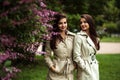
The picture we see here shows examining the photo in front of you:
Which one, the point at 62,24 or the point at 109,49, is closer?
the point at 62,24

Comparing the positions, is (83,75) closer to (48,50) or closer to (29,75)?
(48,50)

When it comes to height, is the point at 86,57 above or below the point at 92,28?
below

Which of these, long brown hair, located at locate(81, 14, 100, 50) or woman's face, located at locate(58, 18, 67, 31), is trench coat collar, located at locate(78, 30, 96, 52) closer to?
long brown hair, located at locate(81, 14, 100, 50)

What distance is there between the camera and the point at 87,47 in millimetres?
6008

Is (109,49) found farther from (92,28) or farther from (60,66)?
(60,66)

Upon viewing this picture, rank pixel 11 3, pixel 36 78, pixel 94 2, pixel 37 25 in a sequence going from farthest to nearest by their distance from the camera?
pixel 94 2
pixel 36 78
pixel 37 25
pixel 11 3

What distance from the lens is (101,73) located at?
44.3 feet

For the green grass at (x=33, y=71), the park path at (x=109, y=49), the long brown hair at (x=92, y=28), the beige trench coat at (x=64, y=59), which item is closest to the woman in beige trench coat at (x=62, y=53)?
the beige trench coat at (x=64, y=59)

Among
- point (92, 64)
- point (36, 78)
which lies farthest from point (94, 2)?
point (92, 64)

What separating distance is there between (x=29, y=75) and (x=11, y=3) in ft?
32.5

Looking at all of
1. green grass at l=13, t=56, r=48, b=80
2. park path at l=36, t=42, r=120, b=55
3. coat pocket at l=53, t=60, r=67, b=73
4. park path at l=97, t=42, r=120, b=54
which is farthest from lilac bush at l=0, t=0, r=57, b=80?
park path at l=97, t=42, r=120, b=54

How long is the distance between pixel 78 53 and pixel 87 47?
31cm

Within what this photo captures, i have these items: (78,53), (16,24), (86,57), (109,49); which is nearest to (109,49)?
(109,49)

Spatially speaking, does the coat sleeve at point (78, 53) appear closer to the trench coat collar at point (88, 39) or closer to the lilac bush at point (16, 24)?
the trench coat collar at point (88, 39)
